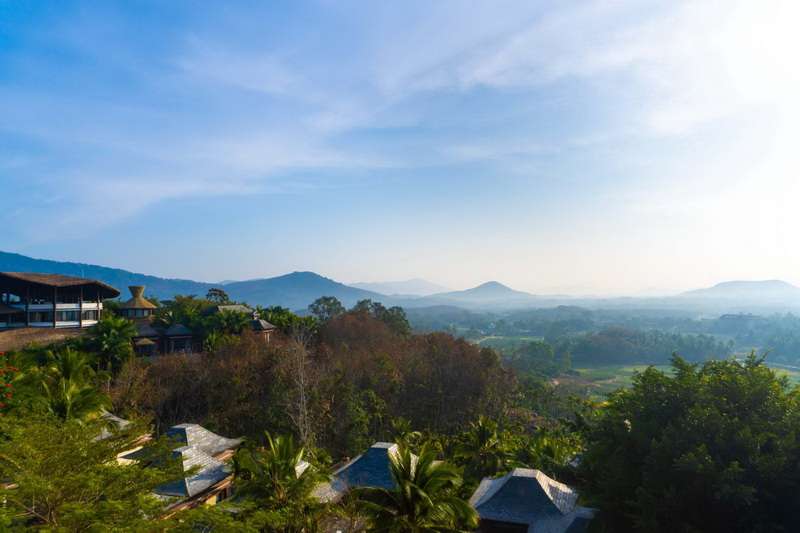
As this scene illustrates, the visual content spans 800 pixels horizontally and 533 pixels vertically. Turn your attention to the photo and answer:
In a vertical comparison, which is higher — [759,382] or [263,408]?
[759,382]

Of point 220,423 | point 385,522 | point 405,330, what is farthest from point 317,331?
point 385,522

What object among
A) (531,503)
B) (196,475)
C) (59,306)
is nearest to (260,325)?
(59,306)

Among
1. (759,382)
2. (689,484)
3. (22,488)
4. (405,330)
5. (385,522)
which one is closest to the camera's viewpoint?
(22,488)

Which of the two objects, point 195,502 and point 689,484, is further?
point 195,502

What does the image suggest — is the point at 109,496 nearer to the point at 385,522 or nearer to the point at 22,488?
the point at 22,488

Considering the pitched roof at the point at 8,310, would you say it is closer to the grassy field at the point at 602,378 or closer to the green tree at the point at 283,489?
the green tree at the point at 283,489
